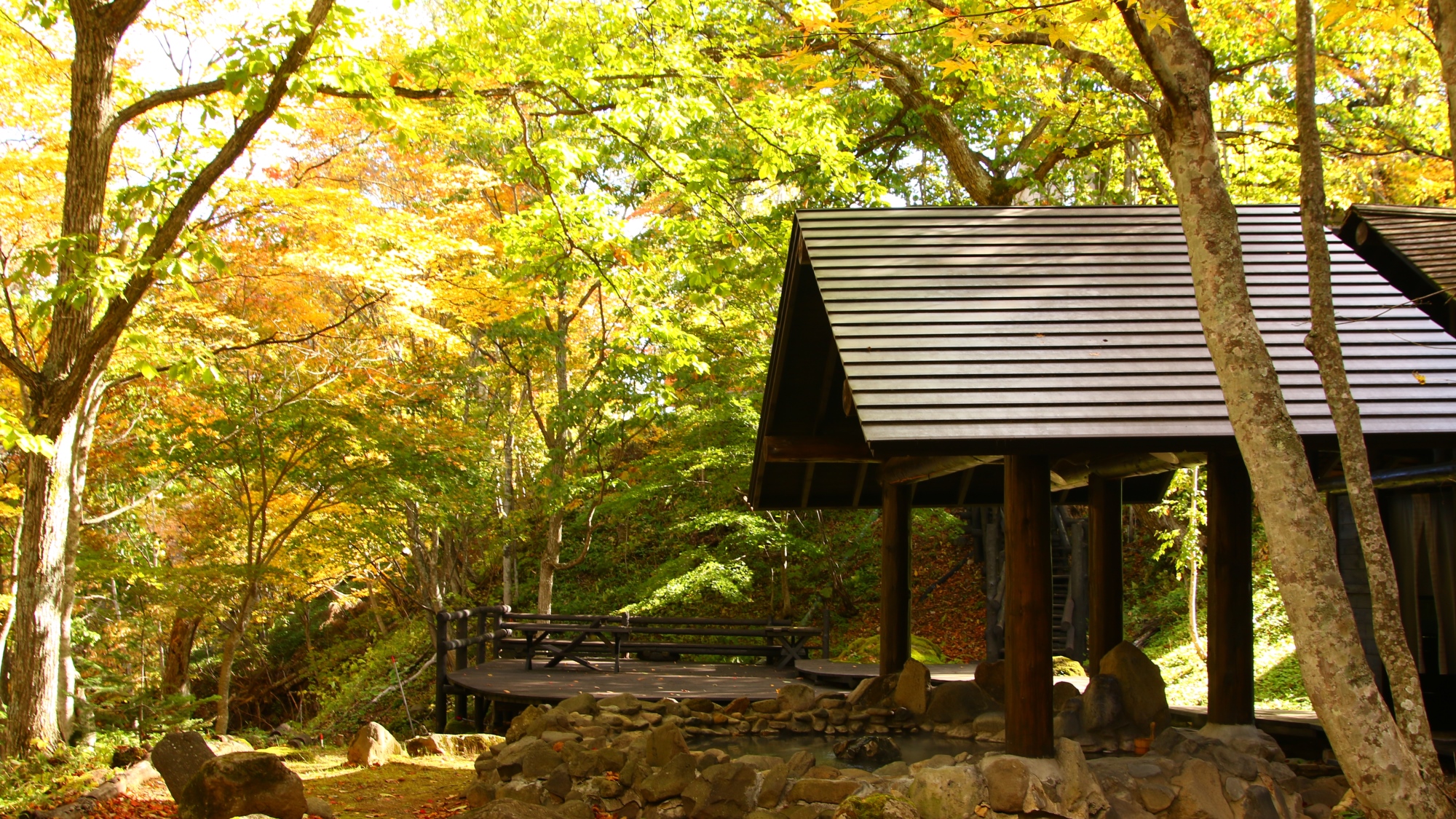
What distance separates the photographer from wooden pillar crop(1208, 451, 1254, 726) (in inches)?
228

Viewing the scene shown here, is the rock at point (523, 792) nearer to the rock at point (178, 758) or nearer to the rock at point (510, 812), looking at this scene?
the rock at point (510, 812)

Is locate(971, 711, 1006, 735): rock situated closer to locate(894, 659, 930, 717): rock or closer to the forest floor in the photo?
locate(894, 659, 930, 717): rock

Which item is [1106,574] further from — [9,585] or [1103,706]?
[9,585]

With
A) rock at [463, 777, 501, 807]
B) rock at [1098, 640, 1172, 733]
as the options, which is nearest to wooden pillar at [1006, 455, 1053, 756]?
rock at [1098, 640, 1172, 733]

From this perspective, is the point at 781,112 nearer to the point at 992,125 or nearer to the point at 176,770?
the point at 992,125

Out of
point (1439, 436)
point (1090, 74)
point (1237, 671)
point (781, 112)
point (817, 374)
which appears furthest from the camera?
point (1090, 74)

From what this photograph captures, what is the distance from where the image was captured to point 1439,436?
5.21m

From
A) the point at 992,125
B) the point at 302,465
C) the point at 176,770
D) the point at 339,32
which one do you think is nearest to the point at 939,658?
the point at 992,125

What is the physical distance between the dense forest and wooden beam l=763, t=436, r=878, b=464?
10.1 feet

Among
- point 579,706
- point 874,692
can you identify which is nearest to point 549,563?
point 579,706

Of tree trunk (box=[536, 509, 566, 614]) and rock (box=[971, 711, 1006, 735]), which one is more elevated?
tree trunk (box=[536, 509, 566, 614])

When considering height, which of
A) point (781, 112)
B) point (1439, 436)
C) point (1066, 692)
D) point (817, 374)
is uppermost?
point (781, 112)

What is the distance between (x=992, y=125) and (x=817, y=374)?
7272mm

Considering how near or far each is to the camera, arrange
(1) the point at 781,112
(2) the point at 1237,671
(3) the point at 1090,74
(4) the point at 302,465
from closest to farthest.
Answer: (2) the point at 1237,671, (1) the point at 781,112, (4) the point at 302,465, (3) the point at 1090,74
